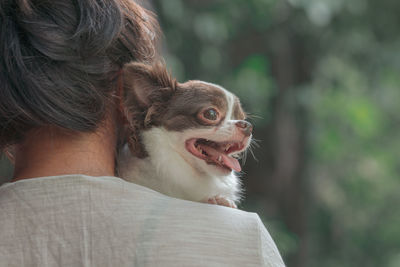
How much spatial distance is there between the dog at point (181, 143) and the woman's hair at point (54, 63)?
0.35 metres

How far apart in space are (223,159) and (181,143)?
0.43 ft

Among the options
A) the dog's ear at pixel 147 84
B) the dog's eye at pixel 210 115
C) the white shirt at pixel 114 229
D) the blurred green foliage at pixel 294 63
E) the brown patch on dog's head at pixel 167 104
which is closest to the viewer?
the white shirt at pixel 114 229

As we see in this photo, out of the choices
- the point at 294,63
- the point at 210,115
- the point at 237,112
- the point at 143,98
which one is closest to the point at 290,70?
the point at 294,63

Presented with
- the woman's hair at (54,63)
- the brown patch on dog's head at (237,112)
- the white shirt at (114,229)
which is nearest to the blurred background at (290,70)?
the brown patch on dog's head at (237,112)

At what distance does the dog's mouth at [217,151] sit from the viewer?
5.71 feet

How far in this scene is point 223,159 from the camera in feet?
5.74

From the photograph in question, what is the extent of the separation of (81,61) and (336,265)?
7404 millimetres

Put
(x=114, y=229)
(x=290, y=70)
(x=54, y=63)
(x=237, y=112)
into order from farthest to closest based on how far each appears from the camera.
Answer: (x=290, y=70), (x=237, y=112), (x=54, y=63), (x=114, y=229)

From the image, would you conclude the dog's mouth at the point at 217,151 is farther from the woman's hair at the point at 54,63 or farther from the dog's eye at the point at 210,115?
the woman's hair at the point at 54,63

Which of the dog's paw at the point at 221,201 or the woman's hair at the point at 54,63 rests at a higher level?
the woman's hair at the point at 54,63

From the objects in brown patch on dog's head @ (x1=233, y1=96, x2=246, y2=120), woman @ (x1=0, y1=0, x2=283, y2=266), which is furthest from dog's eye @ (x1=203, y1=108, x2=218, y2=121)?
woman @ (x1=0, y1=0, x2=283, y2=266)

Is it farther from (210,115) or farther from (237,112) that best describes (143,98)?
(237,112)

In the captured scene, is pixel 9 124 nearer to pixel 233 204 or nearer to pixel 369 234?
pixel 233 204

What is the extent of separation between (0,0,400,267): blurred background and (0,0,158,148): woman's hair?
1975 mm
